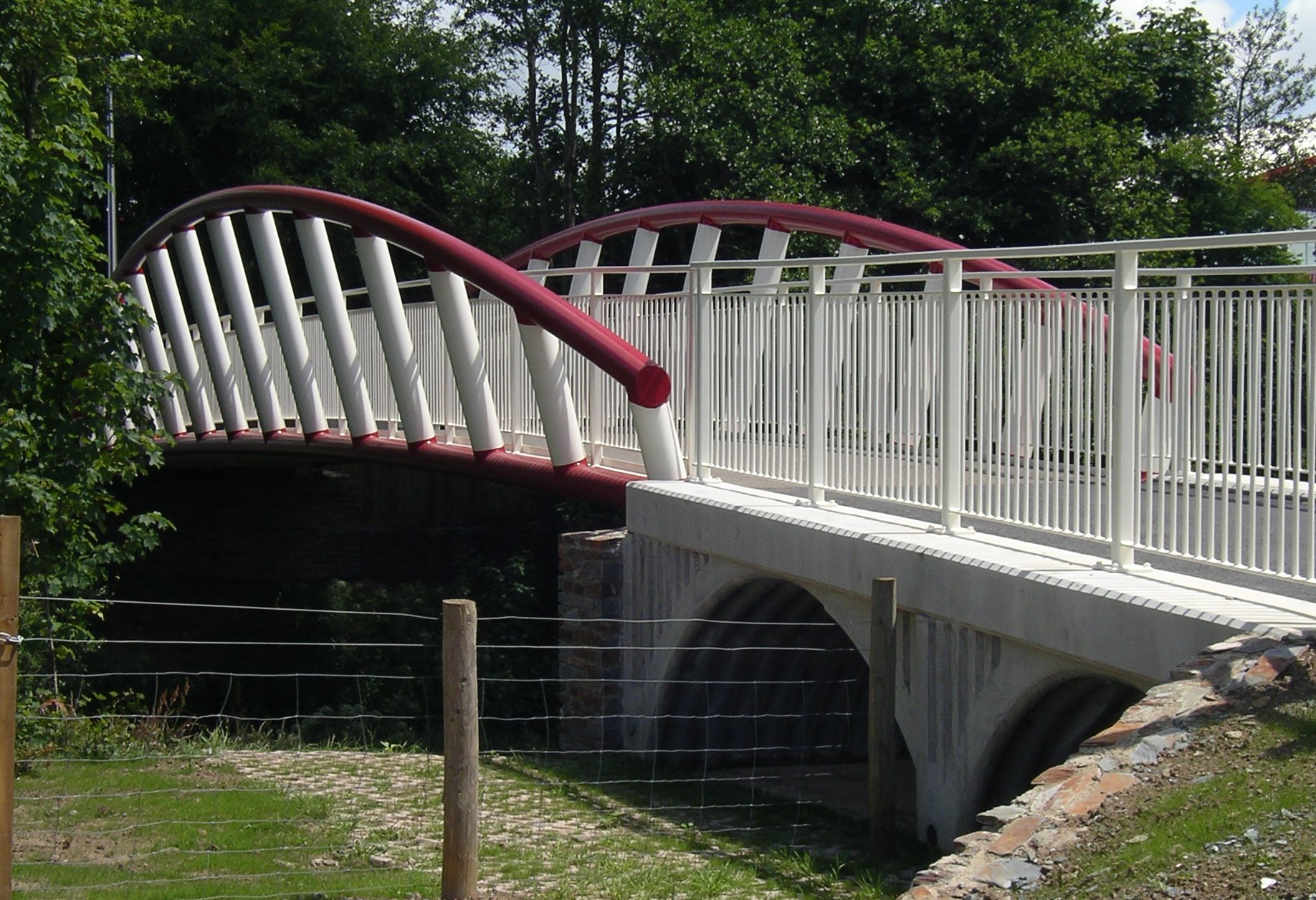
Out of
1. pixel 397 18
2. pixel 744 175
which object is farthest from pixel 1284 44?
pixel 744 175

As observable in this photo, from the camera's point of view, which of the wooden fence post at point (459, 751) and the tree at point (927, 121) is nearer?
the wooden fence post at point (459, 751)

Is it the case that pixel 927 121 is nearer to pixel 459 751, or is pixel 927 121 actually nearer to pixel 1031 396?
pixel 1031 396

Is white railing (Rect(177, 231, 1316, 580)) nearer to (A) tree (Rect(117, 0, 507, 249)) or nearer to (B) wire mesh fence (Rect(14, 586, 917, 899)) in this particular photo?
(B) wire mesh fence (Rect(14, 586, 917, 899))

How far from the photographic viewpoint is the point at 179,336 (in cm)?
2403

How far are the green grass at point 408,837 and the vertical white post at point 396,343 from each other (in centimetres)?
557

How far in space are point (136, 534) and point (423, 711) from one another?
191 inches

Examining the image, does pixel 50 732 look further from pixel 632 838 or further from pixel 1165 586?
pixel 1165 586

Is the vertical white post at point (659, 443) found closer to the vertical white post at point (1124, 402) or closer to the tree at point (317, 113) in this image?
Answer: the vertical white post at point (1124, 402)

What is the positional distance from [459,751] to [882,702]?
2.24 m

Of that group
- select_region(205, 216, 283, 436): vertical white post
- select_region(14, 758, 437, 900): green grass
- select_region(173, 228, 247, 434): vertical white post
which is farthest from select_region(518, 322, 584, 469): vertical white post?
select_region(173, 228, 247, 434): vertical white post

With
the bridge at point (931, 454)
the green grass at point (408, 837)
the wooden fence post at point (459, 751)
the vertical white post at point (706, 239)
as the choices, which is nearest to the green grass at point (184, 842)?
the green grass at point (408, 837)

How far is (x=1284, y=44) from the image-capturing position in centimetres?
5744

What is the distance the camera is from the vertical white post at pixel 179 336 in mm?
23438

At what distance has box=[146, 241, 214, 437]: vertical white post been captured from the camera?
23.4 metres
